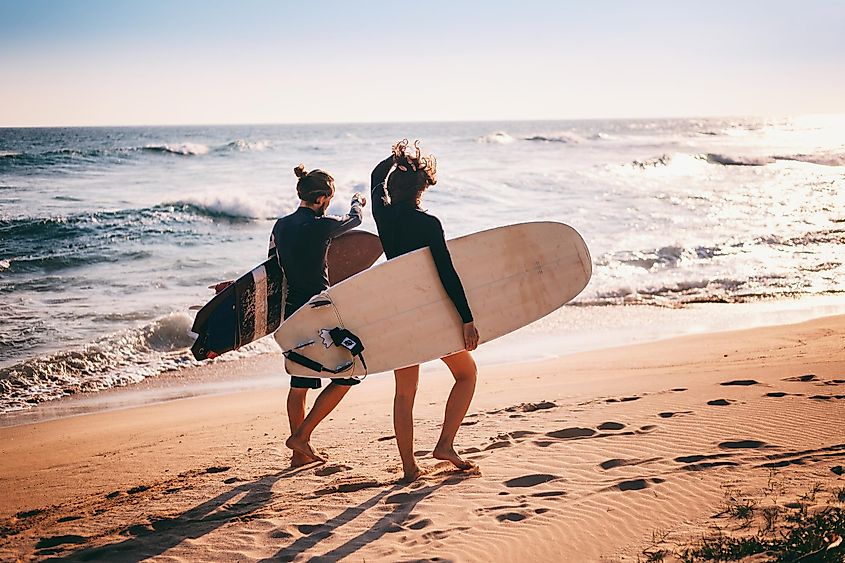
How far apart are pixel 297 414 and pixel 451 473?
106 cm

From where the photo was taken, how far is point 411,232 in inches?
172

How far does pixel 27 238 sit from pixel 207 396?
11.5 m

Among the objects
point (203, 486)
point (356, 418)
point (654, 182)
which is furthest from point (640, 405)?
point (654, 182)

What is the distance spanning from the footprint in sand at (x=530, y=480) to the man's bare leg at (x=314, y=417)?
113 centimetres

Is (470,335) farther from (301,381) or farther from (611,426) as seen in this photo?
(611,426)

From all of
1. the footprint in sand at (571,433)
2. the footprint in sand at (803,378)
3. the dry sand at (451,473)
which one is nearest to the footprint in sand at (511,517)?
the dry sand at (451,473)

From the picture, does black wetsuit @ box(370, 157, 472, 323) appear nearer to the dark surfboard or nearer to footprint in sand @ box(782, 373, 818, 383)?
the dark surfboard

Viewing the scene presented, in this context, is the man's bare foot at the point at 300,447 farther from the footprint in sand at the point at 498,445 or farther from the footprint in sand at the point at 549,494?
the footprint in sand at the point at 549,494

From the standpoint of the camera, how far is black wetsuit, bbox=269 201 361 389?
4762mm

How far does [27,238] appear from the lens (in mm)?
17172

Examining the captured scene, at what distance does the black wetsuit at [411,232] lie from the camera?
171 inches

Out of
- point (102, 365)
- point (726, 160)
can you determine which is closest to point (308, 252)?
point (102, 365)

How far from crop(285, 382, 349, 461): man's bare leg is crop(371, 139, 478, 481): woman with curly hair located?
0.52 metres

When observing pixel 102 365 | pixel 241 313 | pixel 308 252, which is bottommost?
pixel 102 365
